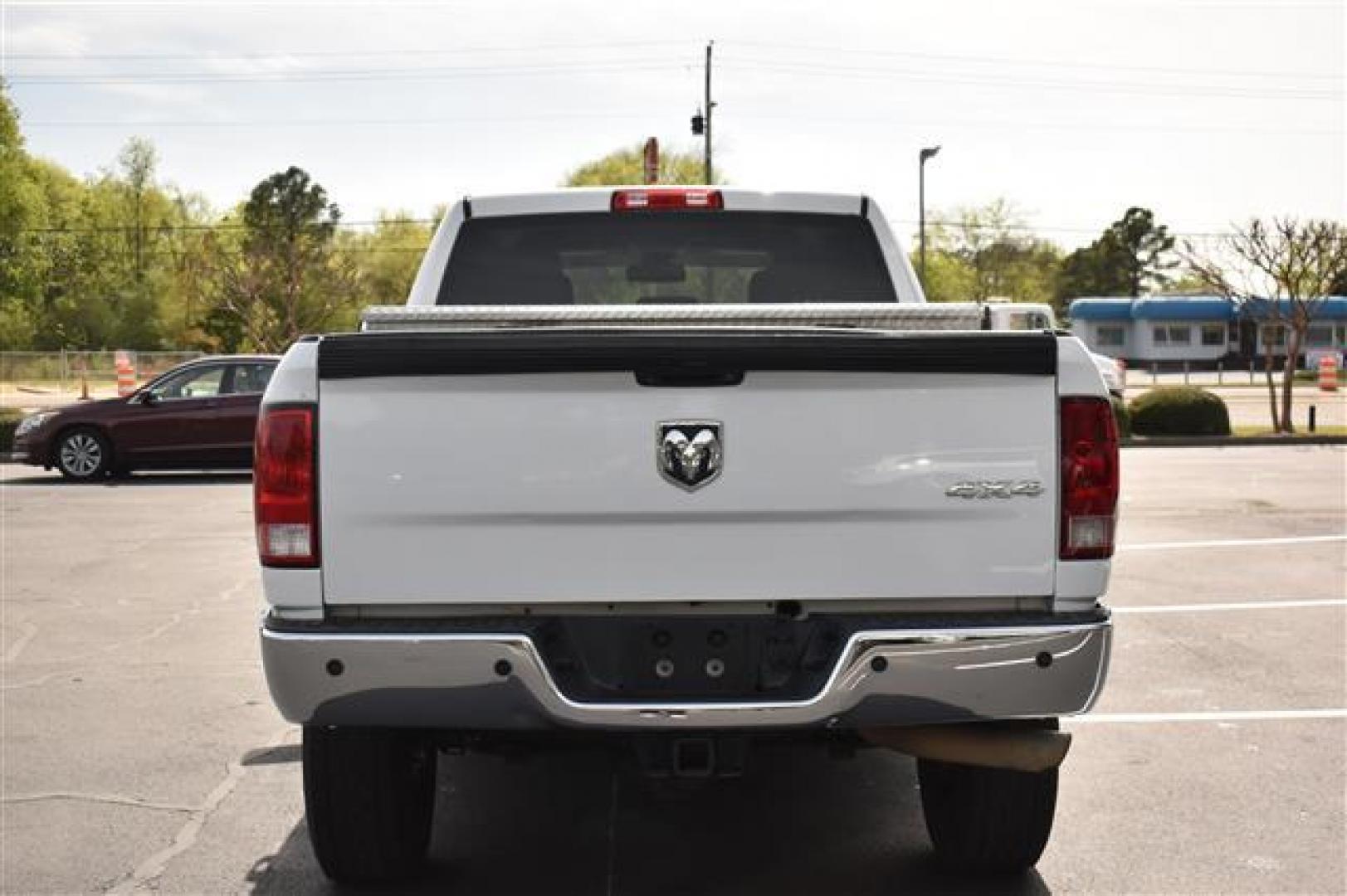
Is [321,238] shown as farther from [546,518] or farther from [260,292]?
[546,518]

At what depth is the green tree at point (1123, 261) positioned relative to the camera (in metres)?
120

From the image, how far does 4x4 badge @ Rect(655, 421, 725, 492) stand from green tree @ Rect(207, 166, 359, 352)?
6104 cm

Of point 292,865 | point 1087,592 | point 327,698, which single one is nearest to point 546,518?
point 327,698

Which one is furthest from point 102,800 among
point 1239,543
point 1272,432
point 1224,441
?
point 1272,432

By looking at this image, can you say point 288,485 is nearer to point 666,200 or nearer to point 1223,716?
point 666,200

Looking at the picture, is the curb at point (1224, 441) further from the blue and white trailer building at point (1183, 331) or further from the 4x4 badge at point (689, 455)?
the blue and white trailer building at point (1183, 331)

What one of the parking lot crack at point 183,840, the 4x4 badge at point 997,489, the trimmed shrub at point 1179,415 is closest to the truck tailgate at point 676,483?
the 4x4 badge at point 997,489

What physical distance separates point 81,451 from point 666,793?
1666 cm

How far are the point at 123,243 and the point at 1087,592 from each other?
350 feet

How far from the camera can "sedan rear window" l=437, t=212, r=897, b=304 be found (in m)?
6.29

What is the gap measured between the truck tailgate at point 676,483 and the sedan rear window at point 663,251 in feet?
8.26

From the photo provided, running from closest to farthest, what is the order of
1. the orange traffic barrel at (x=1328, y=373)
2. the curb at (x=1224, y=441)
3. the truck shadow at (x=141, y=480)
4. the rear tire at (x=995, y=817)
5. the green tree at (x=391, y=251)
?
1. the rear tire at (x=995, y=817)
2. the truck shadow at (x=141, y=480)
3. the curb at (x=1224, y=441)
4. the orange traffic barrel at (x=1328, y=373)
5. the green tree at (x=391, y=251)

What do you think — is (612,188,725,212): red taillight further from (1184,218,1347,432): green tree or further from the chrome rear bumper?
(1184,218,1347,432): green tree

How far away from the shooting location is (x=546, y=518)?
378 centimetres
